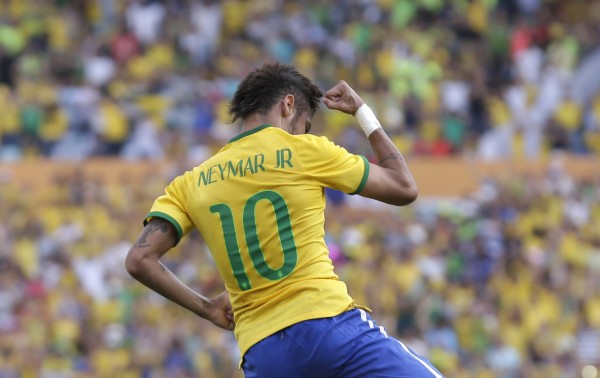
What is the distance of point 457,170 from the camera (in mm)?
17672

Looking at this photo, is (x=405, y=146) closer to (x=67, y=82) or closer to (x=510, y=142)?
(x=510, y=142)

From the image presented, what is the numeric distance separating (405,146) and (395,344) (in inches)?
484

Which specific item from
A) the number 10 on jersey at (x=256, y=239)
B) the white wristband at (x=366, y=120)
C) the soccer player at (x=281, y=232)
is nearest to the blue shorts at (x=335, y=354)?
the soccer player at (x=281, y=232)

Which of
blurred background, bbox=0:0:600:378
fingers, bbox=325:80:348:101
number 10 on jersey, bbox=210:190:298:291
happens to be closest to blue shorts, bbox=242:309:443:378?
number 10 on jersey, bbox=210:190:298:291

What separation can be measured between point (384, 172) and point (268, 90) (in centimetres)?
58

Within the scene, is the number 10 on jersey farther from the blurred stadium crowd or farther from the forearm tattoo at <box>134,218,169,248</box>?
the blurred stadium crowd

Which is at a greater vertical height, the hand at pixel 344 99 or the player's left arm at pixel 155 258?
the hand at pixel 344 99

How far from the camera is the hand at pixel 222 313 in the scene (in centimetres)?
580

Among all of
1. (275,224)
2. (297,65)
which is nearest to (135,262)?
(275,224)

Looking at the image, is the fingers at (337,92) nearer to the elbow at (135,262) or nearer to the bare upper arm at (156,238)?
the bare upper arm at (156,238)

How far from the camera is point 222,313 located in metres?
5.81

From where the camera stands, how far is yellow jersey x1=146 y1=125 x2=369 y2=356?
5.40m

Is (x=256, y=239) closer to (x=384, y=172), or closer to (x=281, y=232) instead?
(x=281, y=232)

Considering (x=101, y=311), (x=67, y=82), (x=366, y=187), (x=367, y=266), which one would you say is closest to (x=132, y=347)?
(x=101, y=311)
